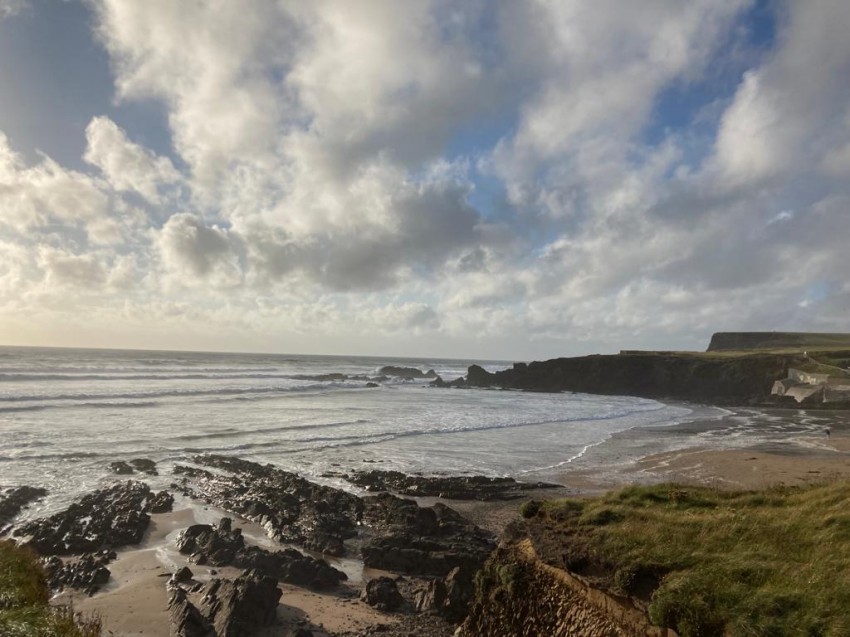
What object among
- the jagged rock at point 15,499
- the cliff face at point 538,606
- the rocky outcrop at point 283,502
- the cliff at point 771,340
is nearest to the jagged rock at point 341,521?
the rocky outcrop at point 283,502

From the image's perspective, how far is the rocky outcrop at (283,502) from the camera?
18.0 m

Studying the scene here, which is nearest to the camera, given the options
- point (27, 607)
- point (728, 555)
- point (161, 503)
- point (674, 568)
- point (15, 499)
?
point (728, 555)

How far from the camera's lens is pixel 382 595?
13344 mm

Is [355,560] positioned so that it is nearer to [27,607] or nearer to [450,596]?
[450,596]

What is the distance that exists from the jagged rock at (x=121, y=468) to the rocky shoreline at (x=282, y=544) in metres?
0.30

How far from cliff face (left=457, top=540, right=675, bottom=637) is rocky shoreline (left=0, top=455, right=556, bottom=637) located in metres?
2.13

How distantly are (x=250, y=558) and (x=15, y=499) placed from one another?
39.1 feet

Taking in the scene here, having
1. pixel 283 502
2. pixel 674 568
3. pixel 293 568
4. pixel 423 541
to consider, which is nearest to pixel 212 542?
pixel 293 568

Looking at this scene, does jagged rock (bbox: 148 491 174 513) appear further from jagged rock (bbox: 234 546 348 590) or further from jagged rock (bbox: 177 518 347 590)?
jagged rock (bbox: 234 546 348 590)

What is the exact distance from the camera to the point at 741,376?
7712cm

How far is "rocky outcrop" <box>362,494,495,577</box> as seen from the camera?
603 inches

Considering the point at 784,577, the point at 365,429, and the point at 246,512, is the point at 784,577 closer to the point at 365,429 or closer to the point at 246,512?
the point at 246,512

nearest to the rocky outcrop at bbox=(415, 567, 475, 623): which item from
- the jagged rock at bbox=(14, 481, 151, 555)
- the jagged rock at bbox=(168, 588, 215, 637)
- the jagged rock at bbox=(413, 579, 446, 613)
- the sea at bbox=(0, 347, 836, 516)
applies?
the jagged rock at bbox=(413, 579, 446, 613)

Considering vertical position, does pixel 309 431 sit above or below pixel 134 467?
above
